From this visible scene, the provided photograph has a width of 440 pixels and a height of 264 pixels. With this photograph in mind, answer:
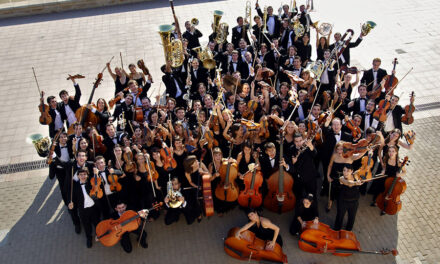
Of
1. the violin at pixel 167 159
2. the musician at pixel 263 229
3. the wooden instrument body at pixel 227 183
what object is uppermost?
the violin at pixel 167 159

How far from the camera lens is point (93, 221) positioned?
6312 mm

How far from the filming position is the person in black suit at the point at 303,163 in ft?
20.6

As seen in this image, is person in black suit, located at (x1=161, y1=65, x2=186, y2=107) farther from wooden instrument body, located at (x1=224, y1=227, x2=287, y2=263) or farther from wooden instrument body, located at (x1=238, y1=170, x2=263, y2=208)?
wooden instrument body, located at (x1=224, y1=227, x2=287, y2=263)

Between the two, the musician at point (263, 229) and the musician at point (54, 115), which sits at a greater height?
the musician at point (54, 115)

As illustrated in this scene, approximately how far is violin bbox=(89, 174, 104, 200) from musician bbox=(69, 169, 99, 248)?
6 cm

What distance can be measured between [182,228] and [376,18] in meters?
11.3

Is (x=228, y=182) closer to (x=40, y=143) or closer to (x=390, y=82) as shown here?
(x=40, y=143)

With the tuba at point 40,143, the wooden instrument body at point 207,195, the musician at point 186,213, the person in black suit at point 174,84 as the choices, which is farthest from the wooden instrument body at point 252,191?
the tuba at point 40,143

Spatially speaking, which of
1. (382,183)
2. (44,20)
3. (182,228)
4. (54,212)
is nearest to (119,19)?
(44,20)

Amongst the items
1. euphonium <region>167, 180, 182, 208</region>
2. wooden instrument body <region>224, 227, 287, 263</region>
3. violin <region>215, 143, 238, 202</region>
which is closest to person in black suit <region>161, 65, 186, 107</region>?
violin <region>215, 143, 238, 202</region>

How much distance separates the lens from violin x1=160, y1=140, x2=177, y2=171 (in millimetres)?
6250

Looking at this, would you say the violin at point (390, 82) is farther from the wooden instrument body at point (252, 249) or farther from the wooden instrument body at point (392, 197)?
the wooden instrument body at point (252, 249)

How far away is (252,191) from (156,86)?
5731 mm

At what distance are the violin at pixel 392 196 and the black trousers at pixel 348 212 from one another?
2.20 feet
